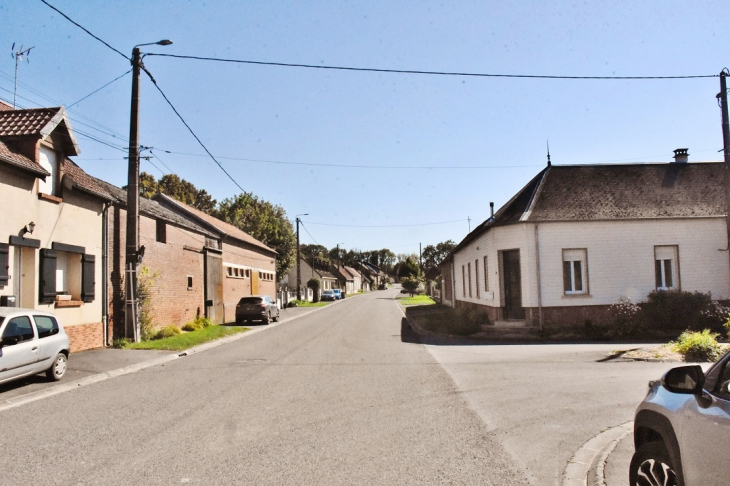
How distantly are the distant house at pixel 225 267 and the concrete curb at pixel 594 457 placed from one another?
76.3 ft

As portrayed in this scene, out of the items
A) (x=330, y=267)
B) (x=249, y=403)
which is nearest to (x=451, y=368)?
(x=249, y=403)

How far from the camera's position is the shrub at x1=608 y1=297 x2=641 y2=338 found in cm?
1850

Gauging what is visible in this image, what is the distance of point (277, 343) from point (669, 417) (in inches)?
623

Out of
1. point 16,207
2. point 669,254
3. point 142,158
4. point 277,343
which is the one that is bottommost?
point 277,343

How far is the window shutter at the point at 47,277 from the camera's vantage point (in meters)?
14.2

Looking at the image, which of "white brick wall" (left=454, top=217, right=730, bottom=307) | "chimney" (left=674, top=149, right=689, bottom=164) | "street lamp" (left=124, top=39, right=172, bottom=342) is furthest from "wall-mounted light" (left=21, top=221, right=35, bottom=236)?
"chimney" (left=674, top=149, right=689, bottom=164)

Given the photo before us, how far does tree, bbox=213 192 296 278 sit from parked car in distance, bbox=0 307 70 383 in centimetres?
4667

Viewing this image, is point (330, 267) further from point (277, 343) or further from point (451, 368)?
point (451, 368)

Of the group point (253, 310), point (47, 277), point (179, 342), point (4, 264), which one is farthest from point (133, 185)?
point (253, 310)

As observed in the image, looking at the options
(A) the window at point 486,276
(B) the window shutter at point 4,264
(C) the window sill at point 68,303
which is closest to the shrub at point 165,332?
(C) the window sill at point 68,303

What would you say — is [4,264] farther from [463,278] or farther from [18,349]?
[463,278]

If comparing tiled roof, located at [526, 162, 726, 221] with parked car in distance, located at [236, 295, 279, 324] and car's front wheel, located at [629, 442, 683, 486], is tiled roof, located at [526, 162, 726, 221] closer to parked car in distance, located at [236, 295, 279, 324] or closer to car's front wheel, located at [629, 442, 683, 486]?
parked car in distance, located at [236, 295, 279, 324]

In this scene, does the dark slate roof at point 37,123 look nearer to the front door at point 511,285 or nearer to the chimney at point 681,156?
the front door at point 511,285

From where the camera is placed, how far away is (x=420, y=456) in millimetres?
5762
